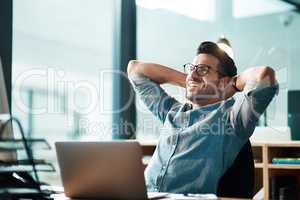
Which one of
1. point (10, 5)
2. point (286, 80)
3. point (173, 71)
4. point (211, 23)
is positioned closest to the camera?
point (173, 71)

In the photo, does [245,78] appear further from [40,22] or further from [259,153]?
[40,22]

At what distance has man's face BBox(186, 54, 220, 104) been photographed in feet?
7.31

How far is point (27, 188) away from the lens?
1434 millimetres

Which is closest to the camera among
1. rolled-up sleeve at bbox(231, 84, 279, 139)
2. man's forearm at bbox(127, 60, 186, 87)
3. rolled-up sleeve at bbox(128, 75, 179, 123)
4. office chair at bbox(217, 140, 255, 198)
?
rolled-up sleeve at bbox(231, 84, 279, 139)

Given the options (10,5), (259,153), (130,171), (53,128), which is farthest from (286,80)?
(130,171)

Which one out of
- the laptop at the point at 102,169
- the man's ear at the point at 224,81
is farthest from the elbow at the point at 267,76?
the laptop at the point at 102,169

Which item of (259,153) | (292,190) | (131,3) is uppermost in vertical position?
(131,3)

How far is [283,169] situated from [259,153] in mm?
191

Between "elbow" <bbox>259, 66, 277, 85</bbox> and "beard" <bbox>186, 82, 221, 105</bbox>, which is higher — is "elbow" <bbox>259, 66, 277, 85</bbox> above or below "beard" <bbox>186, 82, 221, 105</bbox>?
above

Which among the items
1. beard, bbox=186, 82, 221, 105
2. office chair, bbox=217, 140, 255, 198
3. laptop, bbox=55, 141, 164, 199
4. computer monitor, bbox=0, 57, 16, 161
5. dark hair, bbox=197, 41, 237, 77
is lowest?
office chair, bbox=217, 140, 255, 198

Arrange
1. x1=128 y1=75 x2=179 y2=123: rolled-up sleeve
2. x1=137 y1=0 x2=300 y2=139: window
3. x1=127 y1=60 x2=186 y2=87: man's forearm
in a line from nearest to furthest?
1. x1=128 y1=75 x2=179 y2=123: rolled-up sleeve
2. x1=127 y1=60 x2=186 y2=87: man's forearm
3. x1=137 y1=0 x2=300 y2=139: window

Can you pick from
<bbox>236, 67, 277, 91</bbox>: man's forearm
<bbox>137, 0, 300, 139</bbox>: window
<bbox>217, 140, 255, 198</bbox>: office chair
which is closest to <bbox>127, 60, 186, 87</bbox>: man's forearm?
<bbox>236, 67, 277, 91</bbox>: man's forearm

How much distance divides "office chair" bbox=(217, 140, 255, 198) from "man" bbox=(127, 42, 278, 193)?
0.10 ft

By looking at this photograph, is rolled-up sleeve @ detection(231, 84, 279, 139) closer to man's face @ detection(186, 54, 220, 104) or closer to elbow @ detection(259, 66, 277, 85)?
elbow @ detection(259, 66, 277, 85)
